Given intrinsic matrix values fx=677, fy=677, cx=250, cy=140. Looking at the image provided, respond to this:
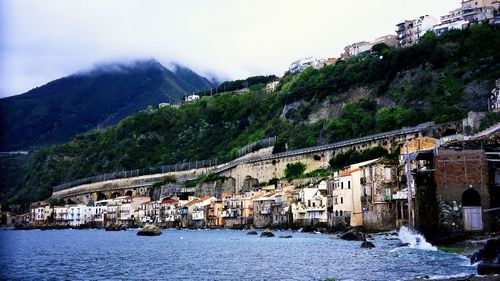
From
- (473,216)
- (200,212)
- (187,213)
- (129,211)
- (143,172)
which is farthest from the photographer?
(143,172)

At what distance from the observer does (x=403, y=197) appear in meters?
52.5

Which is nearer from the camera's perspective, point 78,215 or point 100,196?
point 78,215

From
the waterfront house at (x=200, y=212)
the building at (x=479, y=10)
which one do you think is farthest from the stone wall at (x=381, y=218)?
the building at (x=479, y=10)

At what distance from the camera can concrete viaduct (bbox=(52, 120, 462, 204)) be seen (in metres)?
86.5

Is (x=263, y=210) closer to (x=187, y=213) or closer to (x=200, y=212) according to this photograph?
(x=200, y=212)

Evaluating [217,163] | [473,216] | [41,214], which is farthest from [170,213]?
[473,216]

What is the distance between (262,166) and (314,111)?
628 inches

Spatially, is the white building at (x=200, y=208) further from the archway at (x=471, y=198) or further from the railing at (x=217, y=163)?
the archway at (x=471, y=198)

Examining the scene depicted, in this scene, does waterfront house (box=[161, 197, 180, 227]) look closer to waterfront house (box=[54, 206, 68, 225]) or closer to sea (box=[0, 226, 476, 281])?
waterfront house (box=[54, 206, 68, 225])

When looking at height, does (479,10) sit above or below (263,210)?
above

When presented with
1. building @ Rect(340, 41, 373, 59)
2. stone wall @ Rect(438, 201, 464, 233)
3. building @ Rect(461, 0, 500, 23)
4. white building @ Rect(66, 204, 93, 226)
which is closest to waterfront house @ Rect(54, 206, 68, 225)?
white building @ Rect(66, 204, 93, 226)

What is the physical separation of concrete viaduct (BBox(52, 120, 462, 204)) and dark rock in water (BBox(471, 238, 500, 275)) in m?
54.0

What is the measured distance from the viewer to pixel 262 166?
111250mm

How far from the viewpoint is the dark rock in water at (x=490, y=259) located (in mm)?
27062
